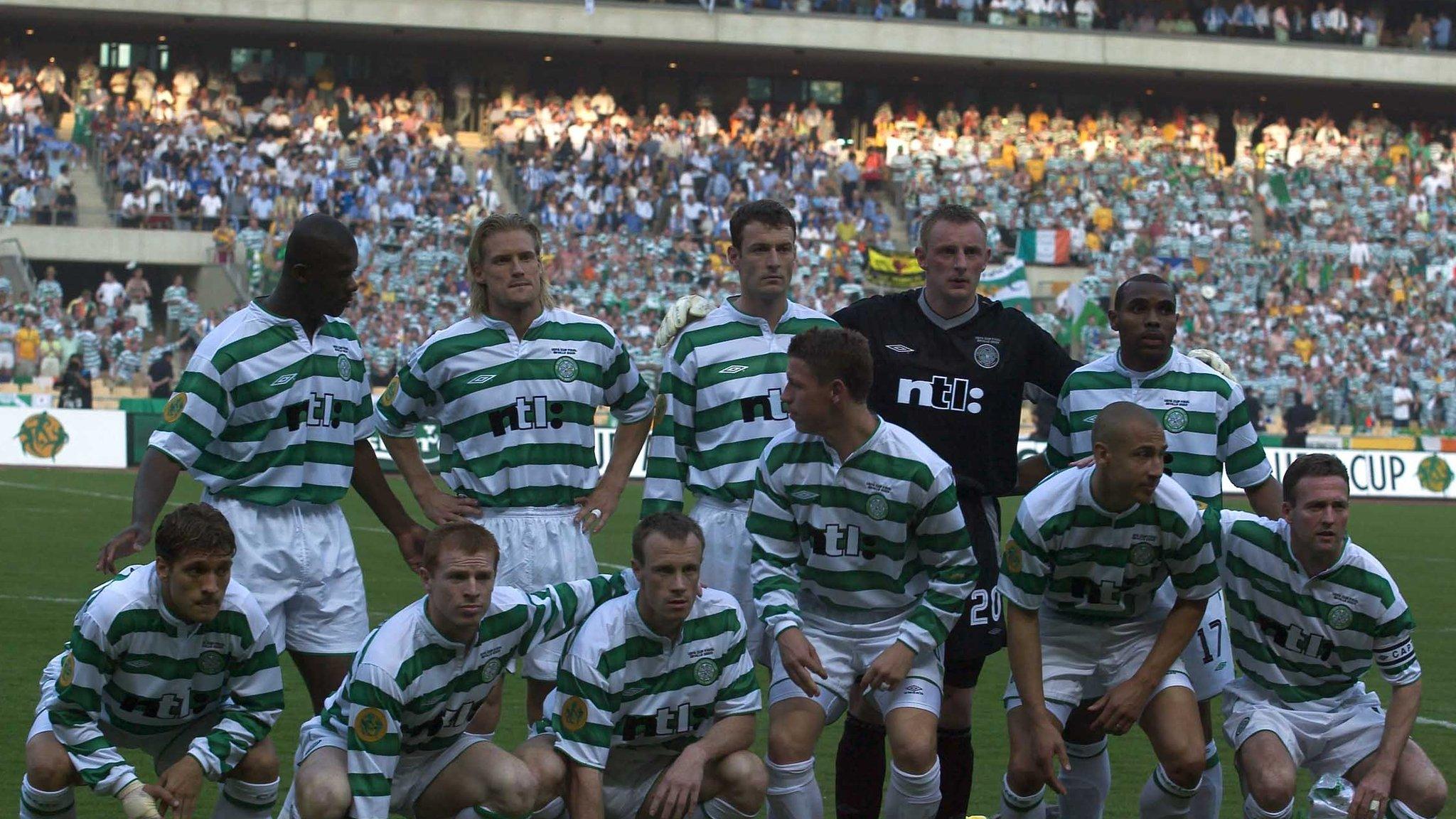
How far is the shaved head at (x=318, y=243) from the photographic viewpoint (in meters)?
5.77

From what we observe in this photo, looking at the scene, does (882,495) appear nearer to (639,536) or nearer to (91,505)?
(639,536)

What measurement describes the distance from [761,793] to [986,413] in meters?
1.60

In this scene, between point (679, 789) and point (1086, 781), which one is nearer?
point (679, 789)

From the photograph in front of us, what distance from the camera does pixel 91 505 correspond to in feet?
59.1

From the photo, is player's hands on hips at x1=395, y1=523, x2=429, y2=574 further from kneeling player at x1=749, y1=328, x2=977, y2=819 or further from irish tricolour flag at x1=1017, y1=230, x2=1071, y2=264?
irish tricolour flag at x1=1017, y1=230, x2=1071, y2=264

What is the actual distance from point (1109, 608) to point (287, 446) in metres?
2.73

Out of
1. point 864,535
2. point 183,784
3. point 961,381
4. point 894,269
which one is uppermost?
point 894,269

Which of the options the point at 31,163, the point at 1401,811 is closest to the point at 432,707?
the point at 1401,811

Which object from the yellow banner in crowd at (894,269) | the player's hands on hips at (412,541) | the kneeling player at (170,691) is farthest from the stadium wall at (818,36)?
the kneeling player at (170,691)

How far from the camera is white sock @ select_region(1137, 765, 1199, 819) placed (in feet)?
18.4

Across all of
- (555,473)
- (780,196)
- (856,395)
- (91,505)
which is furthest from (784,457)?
(780,196)

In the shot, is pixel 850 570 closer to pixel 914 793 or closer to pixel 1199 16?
pixel 914 793

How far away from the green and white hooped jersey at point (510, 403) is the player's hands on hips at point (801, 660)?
1.08 metres

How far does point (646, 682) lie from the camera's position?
552cm
